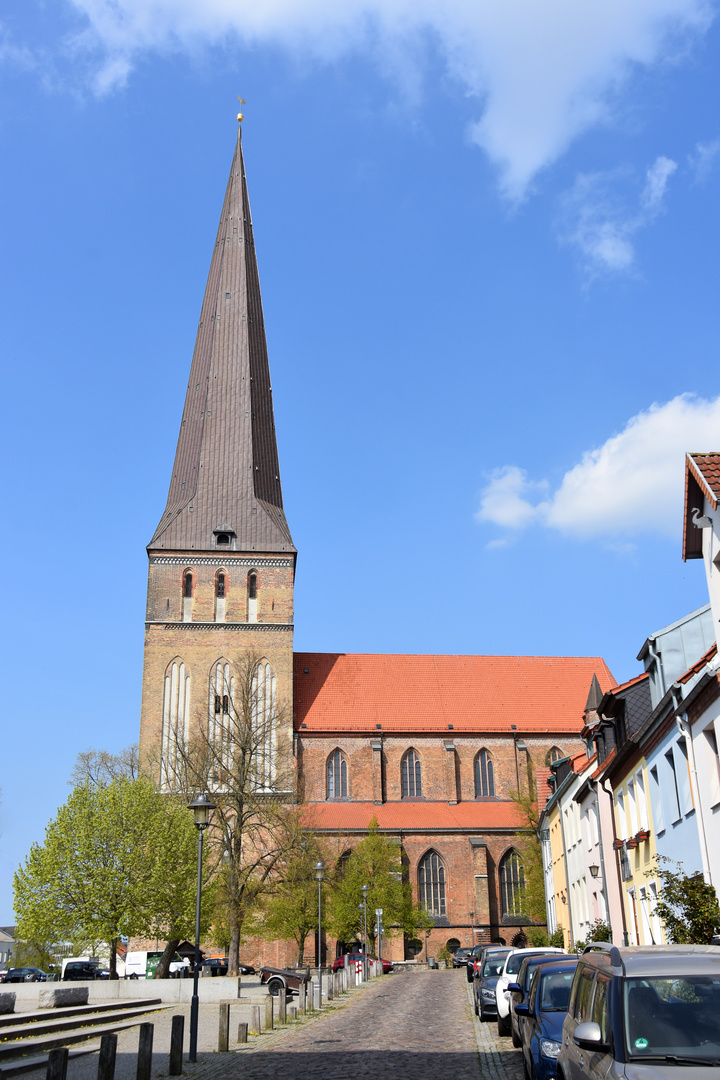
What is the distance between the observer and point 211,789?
138 feet

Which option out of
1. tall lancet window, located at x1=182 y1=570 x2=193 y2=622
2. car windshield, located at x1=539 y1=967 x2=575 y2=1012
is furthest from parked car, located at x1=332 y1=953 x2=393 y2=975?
car windshield, located at x1=539 y1=967 x2=575 y2=1012

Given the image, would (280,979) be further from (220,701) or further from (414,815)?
(414,815)

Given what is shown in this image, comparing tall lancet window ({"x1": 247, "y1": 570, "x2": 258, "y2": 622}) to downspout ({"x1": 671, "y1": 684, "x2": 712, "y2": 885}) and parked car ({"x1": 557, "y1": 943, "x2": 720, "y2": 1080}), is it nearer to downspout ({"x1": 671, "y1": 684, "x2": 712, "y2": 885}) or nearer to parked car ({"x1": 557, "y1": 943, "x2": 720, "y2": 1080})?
downspout ({"x1": 671, "y1": 684, "x2": 712, "y2": 885})

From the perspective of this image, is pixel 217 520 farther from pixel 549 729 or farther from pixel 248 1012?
pixel 248 1012

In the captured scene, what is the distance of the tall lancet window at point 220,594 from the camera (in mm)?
49688

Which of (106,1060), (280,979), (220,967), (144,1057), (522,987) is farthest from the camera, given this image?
(220,967)

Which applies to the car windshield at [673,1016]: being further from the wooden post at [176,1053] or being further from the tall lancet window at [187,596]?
the tall lancet window at [187,596]

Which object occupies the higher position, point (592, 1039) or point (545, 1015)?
point (592, 1039)

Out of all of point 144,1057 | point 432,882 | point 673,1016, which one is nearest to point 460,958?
point 432,882

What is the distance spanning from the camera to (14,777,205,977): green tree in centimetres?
2939

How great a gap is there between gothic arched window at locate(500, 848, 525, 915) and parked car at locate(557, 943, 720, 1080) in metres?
45.9

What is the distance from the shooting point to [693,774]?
611 inches

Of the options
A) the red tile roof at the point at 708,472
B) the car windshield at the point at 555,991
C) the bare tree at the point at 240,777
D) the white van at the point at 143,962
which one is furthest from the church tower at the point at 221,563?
the car windshield at the point at 555,991

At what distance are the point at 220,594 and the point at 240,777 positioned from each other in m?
12.7
